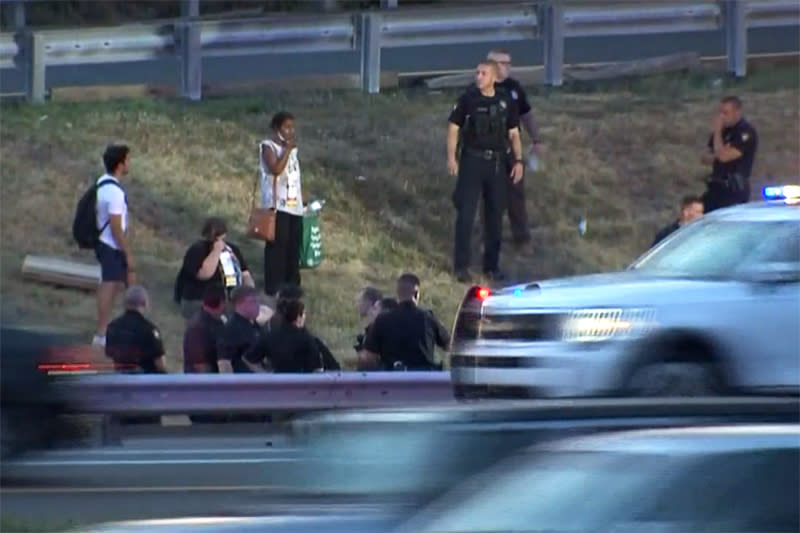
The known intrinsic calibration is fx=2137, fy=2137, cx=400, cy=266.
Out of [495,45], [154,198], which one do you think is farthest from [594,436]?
[495,45]

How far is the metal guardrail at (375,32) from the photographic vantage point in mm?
22344

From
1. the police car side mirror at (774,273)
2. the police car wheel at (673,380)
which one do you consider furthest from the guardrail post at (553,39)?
the police car wheel at (673,380)

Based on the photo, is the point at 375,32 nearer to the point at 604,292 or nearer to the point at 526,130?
the point at 526,130

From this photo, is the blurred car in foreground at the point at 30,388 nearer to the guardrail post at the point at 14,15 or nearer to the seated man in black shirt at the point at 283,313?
the seated man in black shirt at the point at 283,313

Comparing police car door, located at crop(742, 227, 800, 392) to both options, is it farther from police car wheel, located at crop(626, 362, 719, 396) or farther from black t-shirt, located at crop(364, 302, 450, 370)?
black t-shirt, located at crop(364, 302, 450, 370)

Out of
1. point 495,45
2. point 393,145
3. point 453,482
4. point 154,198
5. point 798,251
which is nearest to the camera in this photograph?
point 453,482

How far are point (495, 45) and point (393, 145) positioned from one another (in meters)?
2.57

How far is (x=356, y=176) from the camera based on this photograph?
21.5m

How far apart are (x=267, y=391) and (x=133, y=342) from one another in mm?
1515

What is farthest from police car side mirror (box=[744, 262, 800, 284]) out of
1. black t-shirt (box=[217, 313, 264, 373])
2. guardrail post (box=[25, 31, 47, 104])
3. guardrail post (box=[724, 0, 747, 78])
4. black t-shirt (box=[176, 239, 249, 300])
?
guardrail post (box=[724, 0, 747, 78])

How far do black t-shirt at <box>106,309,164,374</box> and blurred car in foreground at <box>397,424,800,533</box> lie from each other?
32.4ft

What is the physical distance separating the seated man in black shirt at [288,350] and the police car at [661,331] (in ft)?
8.19

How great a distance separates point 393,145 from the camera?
22.2m

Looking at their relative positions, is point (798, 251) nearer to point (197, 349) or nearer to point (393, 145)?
point (197, 349)
